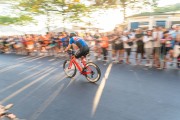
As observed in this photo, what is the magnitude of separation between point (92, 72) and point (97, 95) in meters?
1.58

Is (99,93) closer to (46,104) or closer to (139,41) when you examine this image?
(46,104)

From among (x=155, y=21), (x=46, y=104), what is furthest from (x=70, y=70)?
(x=155, y=21)

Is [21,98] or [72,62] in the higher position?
[72,62]

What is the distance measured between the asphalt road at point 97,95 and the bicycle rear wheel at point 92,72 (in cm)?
23

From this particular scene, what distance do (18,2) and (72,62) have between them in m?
8.62

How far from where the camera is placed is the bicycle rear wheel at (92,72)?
7.92 m

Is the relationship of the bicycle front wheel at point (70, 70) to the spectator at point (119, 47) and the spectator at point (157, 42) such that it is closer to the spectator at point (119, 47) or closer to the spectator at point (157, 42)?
the spectator at point (119, 47)

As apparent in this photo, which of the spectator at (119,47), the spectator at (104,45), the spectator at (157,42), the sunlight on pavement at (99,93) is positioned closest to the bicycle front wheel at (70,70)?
the sunlight on pavement at (99,93)

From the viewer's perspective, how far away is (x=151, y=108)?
5.47 m

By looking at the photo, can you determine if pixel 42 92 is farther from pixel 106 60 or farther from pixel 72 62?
pixel 106 60

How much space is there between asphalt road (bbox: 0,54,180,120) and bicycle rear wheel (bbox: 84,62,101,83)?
0.23m

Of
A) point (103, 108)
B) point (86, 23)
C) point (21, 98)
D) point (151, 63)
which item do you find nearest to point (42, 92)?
point (21, 98)

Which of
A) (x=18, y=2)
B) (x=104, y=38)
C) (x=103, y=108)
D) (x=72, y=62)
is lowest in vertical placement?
(x=103, y=108)

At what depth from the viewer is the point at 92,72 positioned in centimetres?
801
